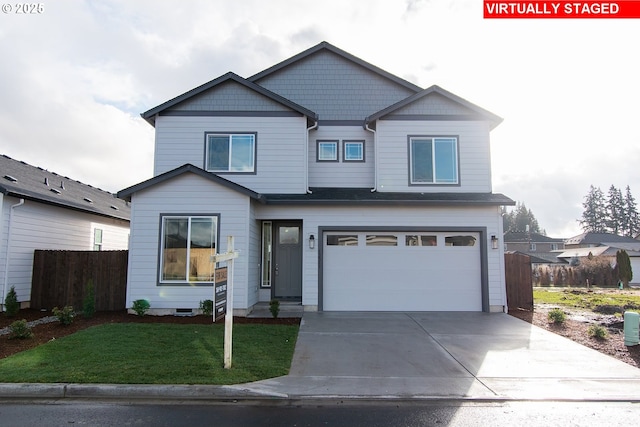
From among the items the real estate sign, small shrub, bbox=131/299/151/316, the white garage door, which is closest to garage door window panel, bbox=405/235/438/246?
the white garage door

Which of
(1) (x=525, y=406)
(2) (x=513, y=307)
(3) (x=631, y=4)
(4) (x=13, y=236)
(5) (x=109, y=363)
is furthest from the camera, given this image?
(2) (x=513, y=307)

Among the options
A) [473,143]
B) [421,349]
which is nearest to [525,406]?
[421,349]

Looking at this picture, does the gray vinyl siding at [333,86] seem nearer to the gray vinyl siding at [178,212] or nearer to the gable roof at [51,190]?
the gray vinyl siding at [178,212]

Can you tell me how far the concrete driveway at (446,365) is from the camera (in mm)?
5145

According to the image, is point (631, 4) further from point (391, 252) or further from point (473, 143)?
point (391, 252)

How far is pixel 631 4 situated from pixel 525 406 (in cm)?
930

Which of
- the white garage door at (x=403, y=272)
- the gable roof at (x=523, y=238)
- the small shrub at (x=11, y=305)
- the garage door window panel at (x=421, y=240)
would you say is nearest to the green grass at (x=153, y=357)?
the white garage door at (x=403, y=272)

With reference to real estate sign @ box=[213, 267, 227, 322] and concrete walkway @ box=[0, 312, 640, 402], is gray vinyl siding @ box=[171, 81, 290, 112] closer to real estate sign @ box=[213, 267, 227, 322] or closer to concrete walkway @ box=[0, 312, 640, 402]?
concrete walkway @ box=[0, 312, 640, 402]

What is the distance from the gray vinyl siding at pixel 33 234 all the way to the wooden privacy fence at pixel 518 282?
48.3 feet

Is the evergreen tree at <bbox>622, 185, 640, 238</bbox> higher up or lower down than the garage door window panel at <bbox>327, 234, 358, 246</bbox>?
higher up

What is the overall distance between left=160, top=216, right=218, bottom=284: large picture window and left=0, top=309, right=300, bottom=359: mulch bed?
1088 mm

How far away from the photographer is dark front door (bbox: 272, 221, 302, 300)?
476 inches

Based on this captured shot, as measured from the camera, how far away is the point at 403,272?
11.2 m

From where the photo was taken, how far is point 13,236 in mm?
10766
